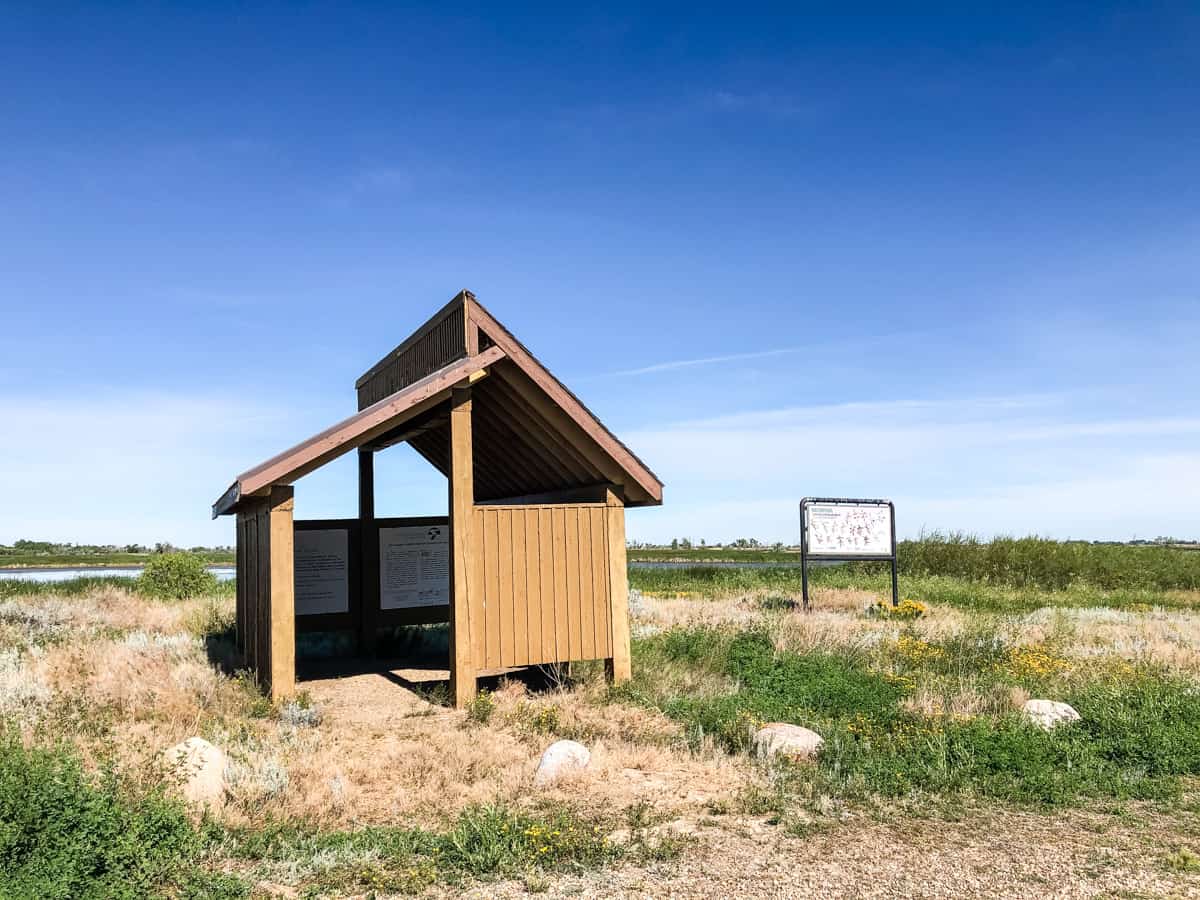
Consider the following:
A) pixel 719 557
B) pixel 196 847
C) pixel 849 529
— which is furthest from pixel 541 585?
pixel 719 557

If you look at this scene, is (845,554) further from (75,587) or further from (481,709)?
(75,587)

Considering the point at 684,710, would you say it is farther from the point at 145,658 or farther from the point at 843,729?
the point at 145,658

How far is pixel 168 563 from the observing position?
2567cm

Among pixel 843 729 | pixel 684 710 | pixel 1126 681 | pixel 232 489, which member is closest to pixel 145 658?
pixel 232 489

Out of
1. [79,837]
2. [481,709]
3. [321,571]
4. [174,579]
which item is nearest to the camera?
[79,837]

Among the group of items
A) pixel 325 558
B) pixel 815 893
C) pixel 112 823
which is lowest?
pixel 815 893

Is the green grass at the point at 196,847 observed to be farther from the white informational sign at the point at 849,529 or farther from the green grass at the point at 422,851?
the white informational sign at the point at 849,529

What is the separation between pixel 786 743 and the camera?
9703 millimetres

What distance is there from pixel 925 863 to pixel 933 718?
398 centimetres

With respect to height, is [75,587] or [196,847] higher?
[75,587]

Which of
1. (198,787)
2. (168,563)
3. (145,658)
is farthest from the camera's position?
(168,563)

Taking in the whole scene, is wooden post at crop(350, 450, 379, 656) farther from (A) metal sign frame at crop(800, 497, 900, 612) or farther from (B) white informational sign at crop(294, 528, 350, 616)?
(A) metal sign frame at crop(800, 497, 900, 612)

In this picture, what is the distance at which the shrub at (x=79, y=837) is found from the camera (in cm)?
592

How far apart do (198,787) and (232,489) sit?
5.11 m
